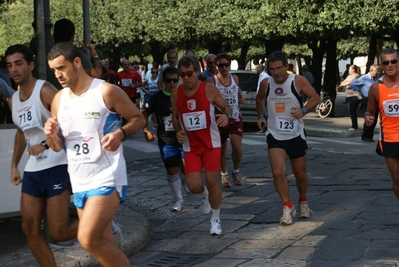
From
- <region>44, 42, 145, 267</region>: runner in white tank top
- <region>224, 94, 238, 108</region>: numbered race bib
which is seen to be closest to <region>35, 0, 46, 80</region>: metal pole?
<region>44, 42, 145, 267</region>: runner in white tank top

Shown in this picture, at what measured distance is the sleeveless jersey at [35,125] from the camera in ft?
20.9

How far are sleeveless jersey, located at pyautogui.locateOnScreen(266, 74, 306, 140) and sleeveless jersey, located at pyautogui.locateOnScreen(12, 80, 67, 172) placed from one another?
3.31 metres

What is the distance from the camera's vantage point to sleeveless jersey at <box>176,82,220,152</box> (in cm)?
895

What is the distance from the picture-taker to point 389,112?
862cm

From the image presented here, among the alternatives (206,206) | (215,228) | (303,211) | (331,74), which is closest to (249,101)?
(331,74)

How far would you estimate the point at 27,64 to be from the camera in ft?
21.9

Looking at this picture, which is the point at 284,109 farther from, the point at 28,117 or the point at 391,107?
the point at 28,117

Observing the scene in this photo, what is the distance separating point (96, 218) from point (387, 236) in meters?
3.75

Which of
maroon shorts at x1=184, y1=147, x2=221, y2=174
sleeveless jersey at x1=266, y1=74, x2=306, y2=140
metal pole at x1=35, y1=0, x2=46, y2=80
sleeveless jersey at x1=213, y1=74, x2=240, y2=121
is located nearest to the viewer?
metal pole at x1=35, y1=0, x2=46, y2=80

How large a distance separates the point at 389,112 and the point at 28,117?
373 cm

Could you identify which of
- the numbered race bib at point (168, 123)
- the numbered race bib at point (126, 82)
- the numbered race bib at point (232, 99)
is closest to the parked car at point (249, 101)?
the numbered race bib at point (126, 82)

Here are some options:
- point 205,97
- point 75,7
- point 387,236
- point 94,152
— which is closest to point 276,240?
point 387,236

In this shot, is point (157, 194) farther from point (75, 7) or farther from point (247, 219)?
point (75, 7)

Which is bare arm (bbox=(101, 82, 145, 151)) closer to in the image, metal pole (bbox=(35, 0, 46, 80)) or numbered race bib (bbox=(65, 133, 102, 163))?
numbered race bib (bbox=(65, 133, 102, 163))
